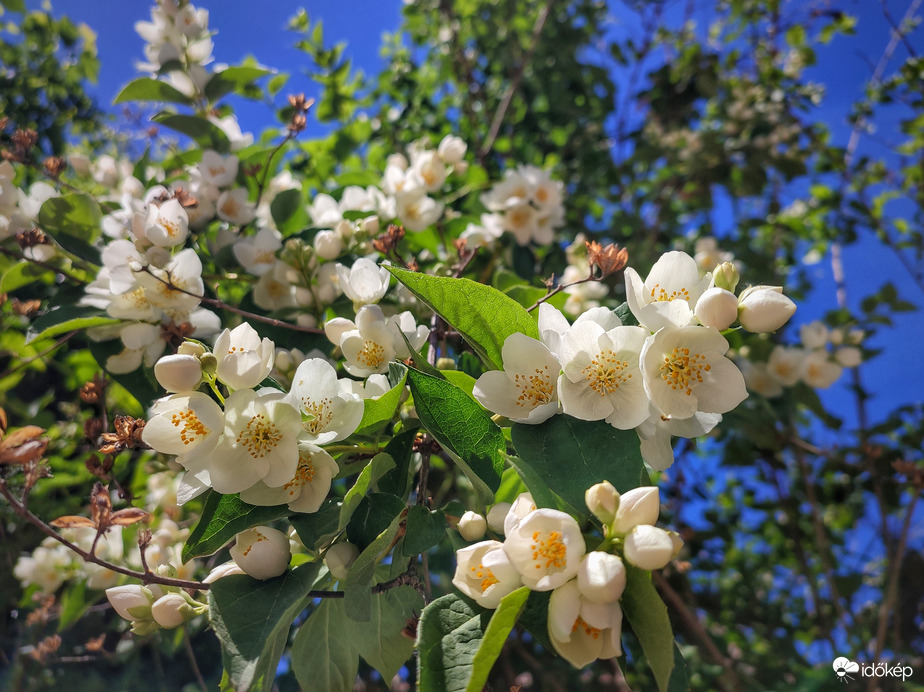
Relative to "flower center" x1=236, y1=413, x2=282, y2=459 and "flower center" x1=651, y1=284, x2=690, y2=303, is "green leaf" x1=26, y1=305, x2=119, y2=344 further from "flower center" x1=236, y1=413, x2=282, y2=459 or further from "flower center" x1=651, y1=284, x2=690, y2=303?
"flower center" x1=651, y1=284, x2=690, y2=303

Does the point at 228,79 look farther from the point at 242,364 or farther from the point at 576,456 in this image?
the point at 576,456

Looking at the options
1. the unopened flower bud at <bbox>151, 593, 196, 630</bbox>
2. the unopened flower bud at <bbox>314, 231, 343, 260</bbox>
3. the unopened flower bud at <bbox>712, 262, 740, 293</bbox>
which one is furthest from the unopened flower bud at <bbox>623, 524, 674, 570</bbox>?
the unopened flower bud at <bbox>314, 231, 343, 260</bbox>

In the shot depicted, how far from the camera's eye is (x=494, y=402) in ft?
2.54

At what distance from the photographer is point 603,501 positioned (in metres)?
0.62

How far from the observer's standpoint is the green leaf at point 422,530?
730 millimetres

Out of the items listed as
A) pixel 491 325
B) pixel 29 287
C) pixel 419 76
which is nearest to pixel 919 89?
pixel 419 76

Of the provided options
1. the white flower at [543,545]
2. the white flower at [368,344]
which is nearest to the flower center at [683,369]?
the white flower at [543,545]

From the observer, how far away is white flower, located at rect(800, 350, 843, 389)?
6.59 ft

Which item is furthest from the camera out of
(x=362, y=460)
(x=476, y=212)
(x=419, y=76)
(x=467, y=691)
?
(x=419, y=76)

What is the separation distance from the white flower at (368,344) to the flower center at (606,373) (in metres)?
0.35

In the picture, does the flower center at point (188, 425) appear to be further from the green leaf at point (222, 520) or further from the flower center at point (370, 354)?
the flower center at point (370, 354)

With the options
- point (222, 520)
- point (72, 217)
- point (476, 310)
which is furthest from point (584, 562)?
point (72, 217)

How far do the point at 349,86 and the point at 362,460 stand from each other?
87.6 inches

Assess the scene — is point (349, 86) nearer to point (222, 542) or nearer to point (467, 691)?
point (222, 542)
